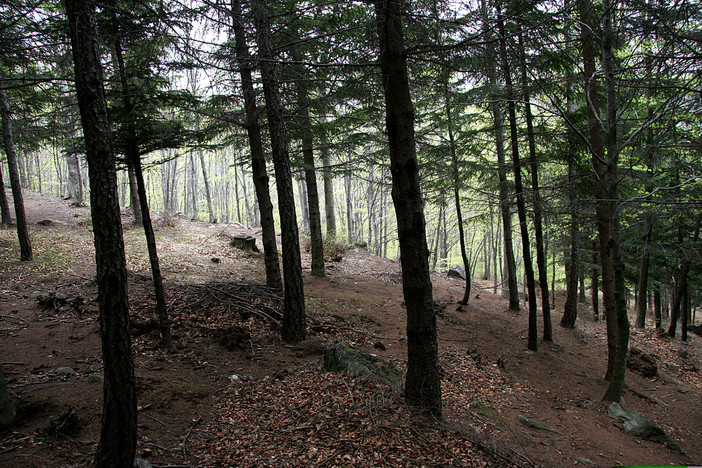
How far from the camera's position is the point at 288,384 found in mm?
5262

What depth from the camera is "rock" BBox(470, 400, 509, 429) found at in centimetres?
521

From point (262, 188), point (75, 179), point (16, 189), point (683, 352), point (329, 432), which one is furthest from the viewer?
point (75, 179)

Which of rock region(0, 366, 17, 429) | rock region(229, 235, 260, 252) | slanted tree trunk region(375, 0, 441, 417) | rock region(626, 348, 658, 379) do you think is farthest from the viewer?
rock region(229, 235, 260, 252)

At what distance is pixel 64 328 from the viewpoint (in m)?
6.45

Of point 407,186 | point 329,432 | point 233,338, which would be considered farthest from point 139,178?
point 329,432

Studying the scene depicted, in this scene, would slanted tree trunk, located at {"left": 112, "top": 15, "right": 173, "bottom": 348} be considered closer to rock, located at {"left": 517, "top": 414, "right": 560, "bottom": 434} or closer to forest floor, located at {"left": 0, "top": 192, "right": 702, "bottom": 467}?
forest floor, located at {"left": 0, "top": 192, "right": 702, "bottom": 467}

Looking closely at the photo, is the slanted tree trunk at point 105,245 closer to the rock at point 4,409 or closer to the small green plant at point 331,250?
the rock at point 4,409

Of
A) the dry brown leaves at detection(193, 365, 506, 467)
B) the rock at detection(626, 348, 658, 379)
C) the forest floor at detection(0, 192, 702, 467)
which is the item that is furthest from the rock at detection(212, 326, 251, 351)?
the rock at detection(626, 348, 658, 379)

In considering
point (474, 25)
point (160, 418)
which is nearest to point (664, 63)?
point (474, 25)

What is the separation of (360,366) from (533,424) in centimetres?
295

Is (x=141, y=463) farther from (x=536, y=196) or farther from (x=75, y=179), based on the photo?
(x=75, y=179)

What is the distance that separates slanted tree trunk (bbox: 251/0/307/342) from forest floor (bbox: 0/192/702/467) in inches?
21.0

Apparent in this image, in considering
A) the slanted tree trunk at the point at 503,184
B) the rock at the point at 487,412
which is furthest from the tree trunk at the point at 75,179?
the rock at the point at 487,412

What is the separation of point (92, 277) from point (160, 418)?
718 cm
